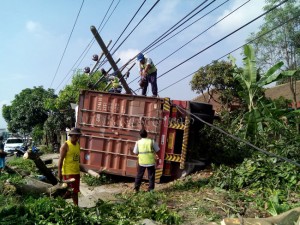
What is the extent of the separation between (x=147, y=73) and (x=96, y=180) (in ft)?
11.0

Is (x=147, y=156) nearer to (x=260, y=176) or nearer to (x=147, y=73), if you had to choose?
(x=260, y=176)

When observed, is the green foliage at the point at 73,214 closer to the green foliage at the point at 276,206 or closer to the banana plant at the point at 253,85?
the green foliage at the point at 276,206

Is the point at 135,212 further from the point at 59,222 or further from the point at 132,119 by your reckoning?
the point at 132,119

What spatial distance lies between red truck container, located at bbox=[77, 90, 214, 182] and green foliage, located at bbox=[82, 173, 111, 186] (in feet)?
0.77

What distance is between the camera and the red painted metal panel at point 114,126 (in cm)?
918

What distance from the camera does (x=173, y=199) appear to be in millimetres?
6926

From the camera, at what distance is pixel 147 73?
32.7ft

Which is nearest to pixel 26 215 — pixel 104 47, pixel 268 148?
pixel 268 148

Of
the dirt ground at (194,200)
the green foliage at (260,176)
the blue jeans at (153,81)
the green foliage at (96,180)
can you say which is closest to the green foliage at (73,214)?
the dirt ground at (194,200)

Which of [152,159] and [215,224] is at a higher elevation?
[152,159]

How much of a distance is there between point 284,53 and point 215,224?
2091 cm

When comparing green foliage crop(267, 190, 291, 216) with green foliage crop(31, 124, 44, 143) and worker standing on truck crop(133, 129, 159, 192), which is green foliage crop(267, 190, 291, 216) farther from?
green foliage crop(31, 124, 44, 143)

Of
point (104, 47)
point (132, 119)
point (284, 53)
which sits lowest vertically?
point (132, 119)

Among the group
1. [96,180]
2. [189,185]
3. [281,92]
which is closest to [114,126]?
[96,180]
